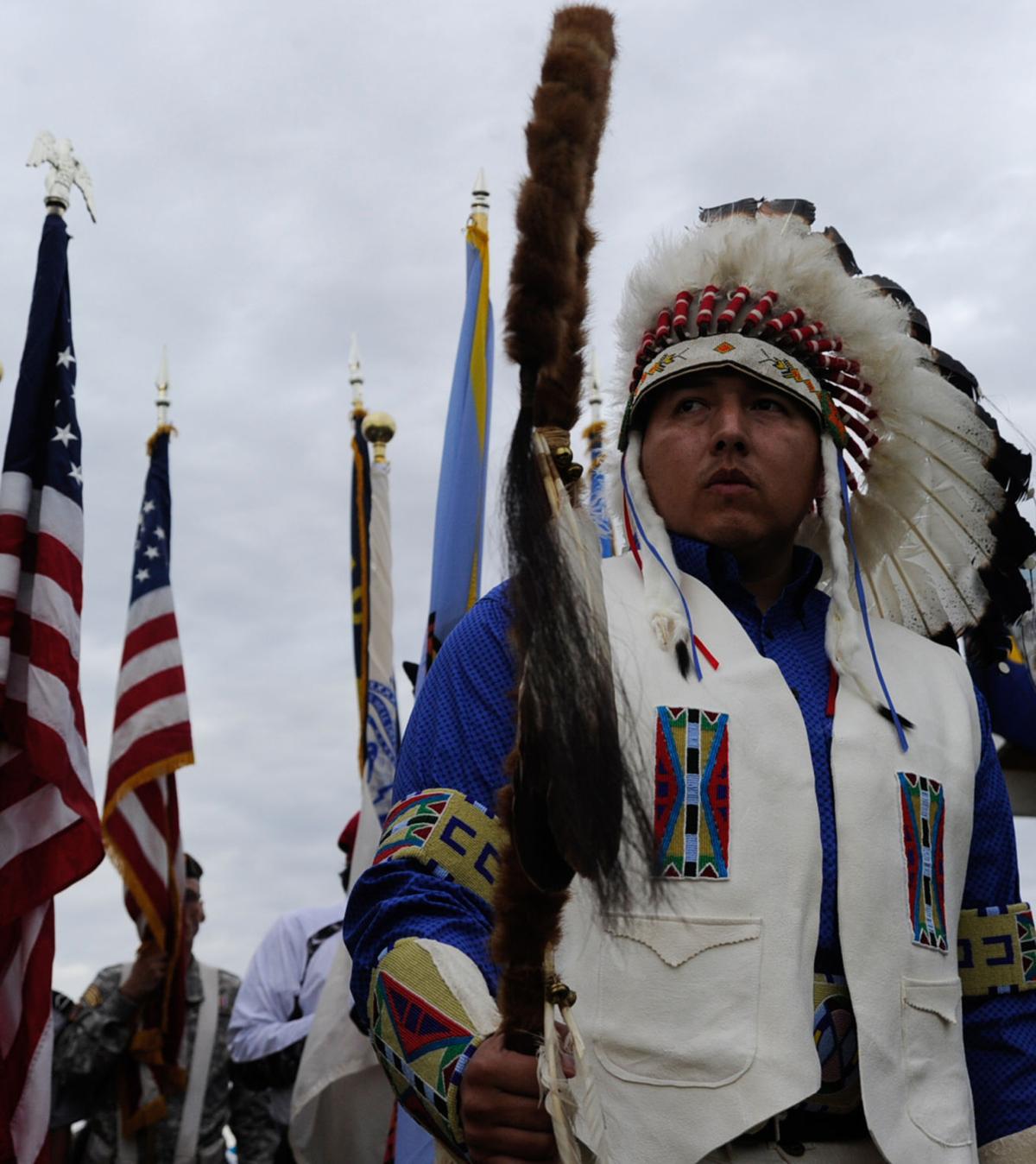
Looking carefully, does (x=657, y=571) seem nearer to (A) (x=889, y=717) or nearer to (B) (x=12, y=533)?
(A) (x=889, y=717)

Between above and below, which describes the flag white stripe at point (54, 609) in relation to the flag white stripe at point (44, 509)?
below

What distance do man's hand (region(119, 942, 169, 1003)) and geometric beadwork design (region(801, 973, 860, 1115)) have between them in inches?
174

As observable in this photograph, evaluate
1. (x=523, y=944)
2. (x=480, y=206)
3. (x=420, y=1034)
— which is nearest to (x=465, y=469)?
(x=480, y=206)

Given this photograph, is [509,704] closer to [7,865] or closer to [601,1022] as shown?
[601,1022]

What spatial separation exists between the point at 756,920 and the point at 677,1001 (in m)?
0.17

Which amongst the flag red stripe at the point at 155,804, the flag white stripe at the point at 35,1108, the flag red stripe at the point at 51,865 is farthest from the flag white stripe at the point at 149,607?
the flag white stripe at the point at 35,1108

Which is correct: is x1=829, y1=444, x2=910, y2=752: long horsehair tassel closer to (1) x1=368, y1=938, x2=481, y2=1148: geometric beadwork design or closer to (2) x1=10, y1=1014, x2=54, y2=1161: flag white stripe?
(1) x1=368, y1=938, x2=481, y2=1148: geometric beadwork design

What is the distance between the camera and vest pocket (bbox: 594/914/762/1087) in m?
2.00

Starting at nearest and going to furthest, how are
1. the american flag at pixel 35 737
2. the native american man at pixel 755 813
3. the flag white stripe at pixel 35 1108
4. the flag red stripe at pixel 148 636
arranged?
the native american man at pixel 755 813, the flag white stripe at pixel 35 1108, the american flag at pixel 35 737, the flag red stripe at pixel 148 636

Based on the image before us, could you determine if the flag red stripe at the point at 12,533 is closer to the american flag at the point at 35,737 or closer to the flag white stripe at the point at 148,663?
Answer: the american flag at the point at 35,737

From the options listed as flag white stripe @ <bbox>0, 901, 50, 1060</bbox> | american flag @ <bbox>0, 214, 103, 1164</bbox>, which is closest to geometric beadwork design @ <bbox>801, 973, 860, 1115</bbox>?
american flag @ <bbox>0, 214, 103, 1164</bbox>

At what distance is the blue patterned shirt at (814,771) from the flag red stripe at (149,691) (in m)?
4.18

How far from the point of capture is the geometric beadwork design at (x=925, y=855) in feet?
7.50

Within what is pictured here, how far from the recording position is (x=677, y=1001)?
2.02 meters
